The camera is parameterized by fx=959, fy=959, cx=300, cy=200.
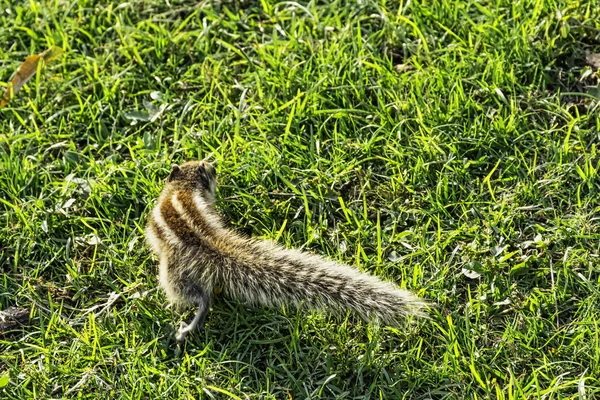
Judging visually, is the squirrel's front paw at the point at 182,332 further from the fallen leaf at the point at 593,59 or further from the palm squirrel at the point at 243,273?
the fallen leaf at the point at 593,59

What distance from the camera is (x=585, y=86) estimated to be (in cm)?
686

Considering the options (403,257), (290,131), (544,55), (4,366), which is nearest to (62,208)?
(4,366)

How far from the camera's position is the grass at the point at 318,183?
18.7 feet

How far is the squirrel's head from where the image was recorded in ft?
20.7

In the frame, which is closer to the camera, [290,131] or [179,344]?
[179,344]

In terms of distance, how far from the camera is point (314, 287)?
559 cm

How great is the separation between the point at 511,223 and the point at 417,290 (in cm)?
81

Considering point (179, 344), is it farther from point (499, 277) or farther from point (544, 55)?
point (544, 55)

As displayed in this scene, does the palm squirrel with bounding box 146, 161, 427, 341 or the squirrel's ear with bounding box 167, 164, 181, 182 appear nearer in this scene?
the palm squirrel with bounding box 146, 161, 427, 341

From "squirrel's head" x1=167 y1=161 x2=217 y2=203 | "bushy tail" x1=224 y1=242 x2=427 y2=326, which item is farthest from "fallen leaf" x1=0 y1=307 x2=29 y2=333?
"bushy tail" x1=224 y1=242 x2=427 y2=326

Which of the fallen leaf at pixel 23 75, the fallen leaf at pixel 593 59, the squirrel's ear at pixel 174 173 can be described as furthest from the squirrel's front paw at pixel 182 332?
the fallen leaf at pixel 593 59

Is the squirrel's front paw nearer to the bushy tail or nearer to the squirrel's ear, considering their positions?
the bushy tail

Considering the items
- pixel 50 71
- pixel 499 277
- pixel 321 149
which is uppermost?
pixel 50 71

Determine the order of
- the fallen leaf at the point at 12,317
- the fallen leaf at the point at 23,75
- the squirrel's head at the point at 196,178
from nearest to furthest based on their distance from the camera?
the fallen leaf at the point at 12,317
the squirrel's head at the point at 196,178
the fallen leaf at the point at 23,75
